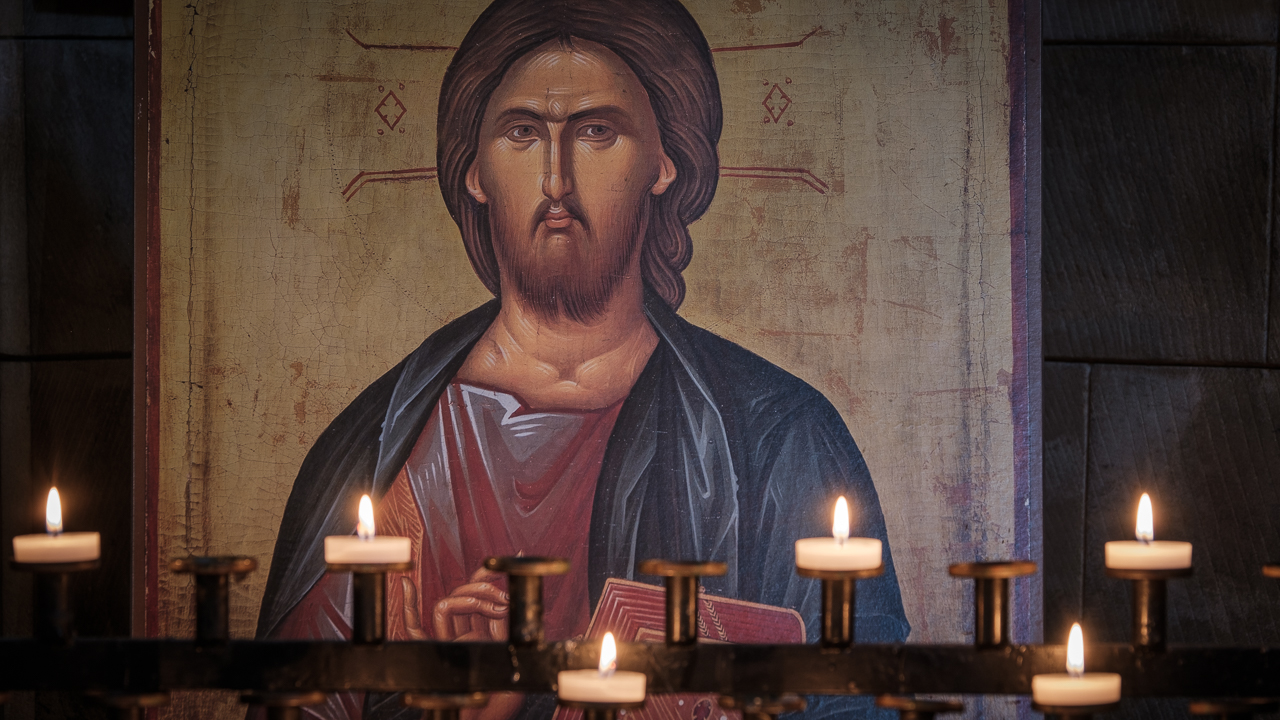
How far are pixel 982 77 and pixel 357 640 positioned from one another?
155 centimetres

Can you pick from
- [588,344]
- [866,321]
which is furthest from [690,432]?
[866,321]

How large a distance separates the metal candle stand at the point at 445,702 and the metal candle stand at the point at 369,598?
0.29 ft

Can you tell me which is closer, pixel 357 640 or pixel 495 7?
pixel 357 640

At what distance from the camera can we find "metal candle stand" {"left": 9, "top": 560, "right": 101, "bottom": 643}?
1.05 meters

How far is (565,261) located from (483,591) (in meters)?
0.66

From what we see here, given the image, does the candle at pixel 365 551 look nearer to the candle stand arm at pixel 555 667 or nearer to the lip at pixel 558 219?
the candle stand arm at pixel 555 667

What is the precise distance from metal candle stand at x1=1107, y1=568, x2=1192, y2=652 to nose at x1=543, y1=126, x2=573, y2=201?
4.01ft

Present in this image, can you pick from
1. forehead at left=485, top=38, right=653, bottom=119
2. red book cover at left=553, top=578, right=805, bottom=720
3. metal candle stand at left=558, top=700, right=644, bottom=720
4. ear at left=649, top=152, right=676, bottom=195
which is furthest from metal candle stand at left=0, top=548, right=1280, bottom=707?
forehead at left=485, top=38, right=653, bottom=119

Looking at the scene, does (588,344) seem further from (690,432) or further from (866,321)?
(866,321)

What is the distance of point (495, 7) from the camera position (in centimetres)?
193

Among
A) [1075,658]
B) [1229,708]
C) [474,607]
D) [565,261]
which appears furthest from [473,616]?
[1229,708]

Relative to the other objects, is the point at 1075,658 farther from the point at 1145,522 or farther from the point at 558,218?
the point at 558,218

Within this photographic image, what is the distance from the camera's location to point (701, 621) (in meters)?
1.83

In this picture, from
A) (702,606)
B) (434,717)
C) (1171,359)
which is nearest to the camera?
(434,717)
